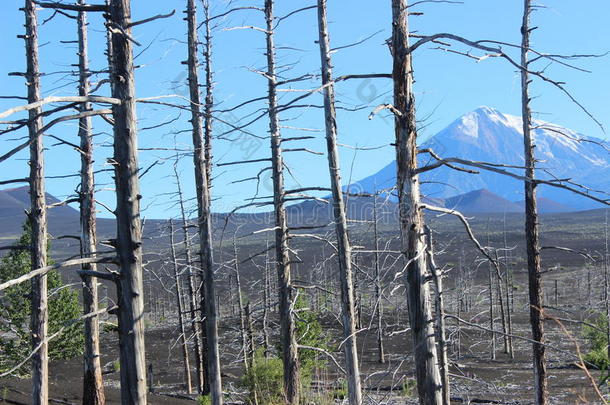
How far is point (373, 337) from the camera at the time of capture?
2231 inches

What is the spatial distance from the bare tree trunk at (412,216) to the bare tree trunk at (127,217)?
2431mm

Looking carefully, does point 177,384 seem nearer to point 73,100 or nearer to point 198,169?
point 198,169

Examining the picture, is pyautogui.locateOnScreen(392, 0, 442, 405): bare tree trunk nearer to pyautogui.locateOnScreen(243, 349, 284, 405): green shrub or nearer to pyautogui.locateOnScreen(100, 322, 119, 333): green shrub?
pyautogui.locateOnScreen(100, 322, 119, 333): green shrub

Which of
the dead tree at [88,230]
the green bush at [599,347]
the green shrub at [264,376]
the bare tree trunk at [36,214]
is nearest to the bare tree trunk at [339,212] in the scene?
the bare tree trunk at [36,214]

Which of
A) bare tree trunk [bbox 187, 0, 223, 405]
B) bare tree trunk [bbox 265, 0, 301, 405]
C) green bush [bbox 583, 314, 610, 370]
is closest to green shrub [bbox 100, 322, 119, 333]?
bare tree trunk [bbox 187, 0, 223, 405]

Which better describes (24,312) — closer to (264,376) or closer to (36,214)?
(264,376)

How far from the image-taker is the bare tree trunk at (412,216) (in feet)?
21.4

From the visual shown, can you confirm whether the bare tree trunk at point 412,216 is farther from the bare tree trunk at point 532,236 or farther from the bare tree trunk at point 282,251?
the bare tree trunk at point 532,236

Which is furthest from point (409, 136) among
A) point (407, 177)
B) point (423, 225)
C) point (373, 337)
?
point (373, 337)

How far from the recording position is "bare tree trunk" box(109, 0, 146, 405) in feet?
20.2

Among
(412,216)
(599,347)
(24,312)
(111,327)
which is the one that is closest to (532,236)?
(111,327)

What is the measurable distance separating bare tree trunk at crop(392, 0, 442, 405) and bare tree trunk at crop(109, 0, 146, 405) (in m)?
2.43

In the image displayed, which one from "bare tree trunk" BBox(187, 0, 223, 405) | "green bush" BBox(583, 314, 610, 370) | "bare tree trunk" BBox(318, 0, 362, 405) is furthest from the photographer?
"green bush" BBox(583, 314, 610, 370)

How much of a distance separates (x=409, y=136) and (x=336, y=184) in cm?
609
